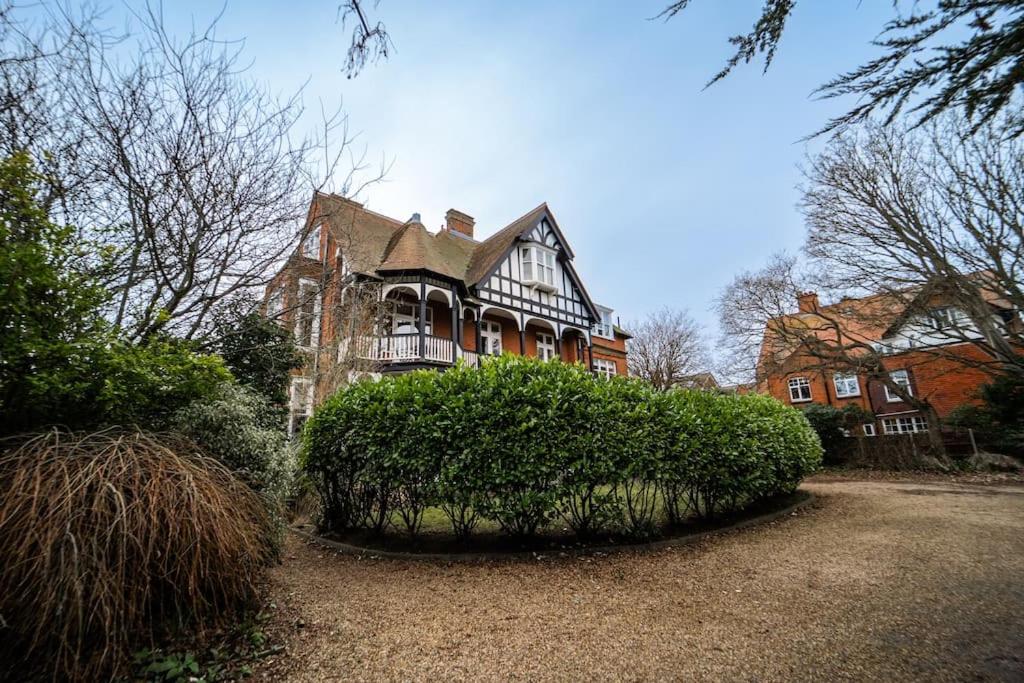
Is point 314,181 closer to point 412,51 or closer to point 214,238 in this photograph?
point 214,238

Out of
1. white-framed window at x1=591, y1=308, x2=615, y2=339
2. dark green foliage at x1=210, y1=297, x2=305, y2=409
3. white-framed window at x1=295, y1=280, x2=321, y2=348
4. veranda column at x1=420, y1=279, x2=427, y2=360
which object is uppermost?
white-framed window at x1=591, y1=308, x2=615, y2=339

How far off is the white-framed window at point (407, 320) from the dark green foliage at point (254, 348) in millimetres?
6534

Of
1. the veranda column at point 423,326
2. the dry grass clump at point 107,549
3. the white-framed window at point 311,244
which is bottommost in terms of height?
the dry grass clump at point 107,549

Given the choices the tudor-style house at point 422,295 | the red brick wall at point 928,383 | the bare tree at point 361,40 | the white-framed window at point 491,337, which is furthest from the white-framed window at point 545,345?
the bare tree at point 361,40

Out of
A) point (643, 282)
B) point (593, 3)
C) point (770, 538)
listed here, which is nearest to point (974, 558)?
point (770, 538)

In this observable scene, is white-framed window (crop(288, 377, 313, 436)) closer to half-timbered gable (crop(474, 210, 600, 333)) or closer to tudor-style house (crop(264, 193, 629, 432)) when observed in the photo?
tudor-style house (crop(264, 193, 629, 432))

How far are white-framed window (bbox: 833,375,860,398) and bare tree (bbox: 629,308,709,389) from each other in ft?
23.6

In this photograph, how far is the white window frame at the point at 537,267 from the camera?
18.5m

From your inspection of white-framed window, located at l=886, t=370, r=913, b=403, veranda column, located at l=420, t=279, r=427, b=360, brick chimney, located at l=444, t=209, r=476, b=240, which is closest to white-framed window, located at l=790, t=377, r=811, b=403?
white-framed window, located at l=886, t=370, r=913, b=403

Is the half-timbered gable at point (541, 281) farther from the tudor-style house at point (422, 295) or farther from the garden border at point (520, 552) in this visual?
the garden border at point (520, 552)

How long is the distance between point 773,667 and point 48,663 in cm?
461

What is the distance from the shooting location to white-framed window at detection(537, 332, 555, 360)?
20489 mm

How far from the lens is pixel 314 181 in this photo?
602 centimetres

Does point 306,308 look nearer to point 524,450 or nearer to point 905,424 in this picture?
point 524,450
